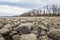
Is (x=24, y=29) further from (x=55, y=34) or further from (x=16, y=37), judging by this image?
(x=55, y=34)

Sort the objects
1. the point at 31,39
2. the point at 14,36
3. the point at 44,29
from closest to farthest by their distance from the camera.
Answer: the point at 31,39, the point at 14,36, the point at 44,29

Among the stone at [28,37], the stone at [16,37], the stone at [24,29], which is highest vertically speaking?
the stone at [24,29]

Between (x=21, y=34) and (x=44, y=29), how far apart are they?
0.79m

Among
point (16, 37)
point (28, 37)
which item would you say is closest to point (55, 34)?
point (28, 37)

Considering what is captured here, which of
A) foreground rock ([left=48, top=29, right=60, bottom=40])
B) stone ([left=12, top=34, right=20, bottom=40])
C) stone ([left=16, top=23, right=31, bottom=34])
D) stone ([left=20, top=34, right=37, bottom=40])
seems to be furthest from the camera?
stone ([left=16, top=23, right=31, bottom=34])

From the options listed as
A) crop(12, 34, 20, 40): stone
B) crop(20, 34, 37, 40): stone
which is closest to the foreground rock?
crop(20, 34, 37, 40): stone

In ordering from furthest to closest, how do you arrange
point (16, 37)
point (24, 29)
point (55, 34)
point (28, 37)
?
point (24, 29) < point (16, 37) < point (55, 34) < point (28, 37)

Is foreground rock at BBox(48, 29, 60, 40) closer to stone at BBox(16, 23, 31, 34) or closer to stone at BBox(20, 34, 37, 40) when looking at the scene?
stone at BBox(20, 34, 37, 40)

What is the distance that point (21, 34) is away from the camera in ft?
17.2

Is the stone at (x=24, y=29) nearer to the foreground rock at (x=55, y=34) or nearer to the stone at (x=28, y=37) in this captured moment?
the stone at (x=28, y=37)

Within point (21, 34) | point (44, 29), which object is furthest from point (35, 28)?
point (21, 34)

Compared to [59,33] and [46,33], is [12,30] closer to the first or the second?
[46,33]

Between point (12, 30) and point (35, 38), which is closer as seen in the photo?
point (35, 38)

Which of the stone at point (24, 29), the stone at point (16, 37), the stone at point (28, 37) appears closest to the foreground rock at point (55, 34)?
the stone at point (28, 37)
